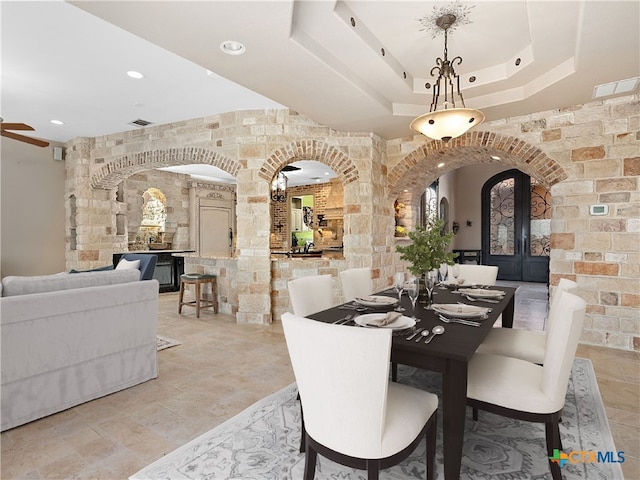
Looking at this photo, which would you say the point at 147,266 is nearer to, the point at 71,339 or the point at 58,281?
the point at 58,281

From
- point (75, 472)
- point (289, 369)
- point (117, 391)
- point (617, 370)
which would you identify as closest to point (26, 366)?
point (117, 391)

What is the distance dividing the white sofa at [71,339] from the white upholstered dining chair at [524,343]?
2.62 metres

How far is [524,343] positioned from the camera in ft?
7.77

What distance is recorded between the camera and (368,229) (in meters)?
4.79

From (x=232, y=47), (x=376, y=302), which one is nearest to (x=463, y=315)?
(x=376, y=302)

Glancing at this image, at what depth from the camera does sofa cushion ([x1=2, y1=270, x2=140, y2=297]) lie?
2264 millimetres

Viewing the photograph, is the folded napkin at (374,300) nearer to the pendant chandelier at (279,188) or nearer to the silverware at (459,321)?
the silverware at (459,321)

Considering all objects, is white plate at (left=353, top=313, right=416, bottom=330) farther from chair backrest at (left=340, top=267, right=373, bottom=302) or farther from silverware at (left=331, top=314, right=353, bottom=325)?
chair backrest at (left=340, top=267, right=373, bottom=302)

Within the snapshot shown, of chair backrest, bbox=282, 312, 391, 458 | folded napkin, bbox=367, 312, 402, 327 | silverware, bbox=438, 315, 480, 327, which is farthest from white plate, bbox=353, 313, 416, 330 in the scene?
chair backrest, bbox=282, 312, 391, 458

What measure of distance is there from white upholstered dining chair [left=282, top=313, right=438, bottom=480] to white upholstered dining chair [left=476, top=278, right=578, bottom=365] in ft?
3.76

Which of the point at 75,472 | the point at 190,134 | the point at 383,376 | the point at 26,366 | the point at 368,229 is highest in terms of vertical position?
the point at 190,134

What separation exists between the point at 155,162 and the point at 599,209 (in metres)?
6.12

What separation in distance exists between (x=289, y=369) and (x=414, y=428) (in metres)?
1.87

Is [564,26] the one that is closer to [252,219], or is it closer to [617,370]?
[617,370]
